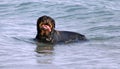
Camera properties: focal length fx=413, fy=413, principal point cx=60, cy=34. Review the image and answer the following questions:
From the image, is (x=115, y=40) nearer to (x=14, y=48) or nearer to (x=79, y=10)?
(x=14, y=48)

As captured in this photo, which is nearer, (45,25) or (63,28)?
(45,25)

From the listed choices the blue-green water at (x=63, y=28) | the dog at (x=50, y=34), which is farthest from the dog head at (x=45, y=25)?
the blue-green water at (x=63, y=28)

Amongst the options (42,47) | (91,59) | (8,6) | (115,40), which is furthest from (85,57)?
(8,6)

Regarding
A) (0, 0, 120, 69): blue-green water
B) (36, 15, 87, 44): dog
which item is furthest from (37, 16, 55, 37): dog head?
(0, 0, 120, 69): blue-green water

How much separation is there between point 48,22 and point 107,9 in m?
5.13

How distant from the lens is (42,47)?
31.5 feet

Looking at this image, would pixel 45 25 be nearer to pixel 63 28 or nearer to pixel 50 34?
pixel 50 34

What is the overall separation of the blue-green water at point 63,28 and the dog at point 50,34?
11.3 inches

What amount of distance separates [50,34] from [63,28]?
2375 millimetres

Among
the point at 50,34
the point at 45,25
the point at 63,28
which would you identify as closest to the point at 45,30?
the point at 45,25

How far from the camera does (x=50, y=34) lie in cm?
1009

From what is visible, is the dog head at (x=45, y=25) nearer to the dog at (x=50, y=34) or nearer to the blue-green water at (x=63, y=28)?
the dog at (x=50, y=34)

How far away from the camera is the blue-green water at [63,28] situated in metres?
7.76

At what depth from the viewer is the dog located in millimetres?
9844
